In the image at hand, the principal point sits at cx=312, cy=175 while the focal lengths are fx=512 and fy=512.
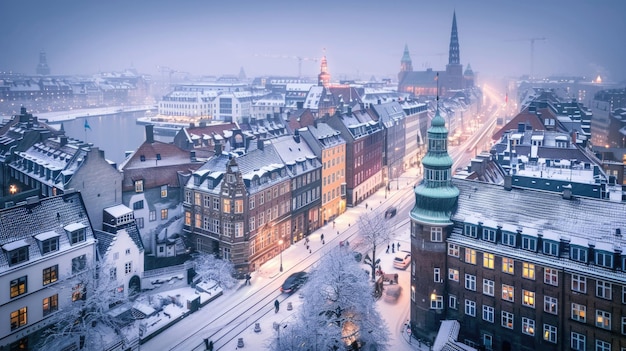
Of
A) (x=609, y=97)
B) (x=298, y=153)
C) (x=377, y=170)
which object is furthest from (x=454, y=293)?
(x=609, y=97)

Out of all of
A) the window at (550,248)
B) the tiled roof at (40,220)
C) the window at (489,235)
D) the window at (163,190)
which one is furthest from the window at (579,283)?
the window at (163,190)

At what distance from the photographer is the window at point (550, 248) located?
44.1 metres

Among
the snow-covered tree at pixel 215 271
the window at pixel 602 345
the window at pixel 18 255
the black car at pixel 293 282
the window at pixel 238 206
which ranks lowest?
the black car at pixel 293 282

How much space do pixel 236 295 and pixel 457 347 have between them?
28.6 meters

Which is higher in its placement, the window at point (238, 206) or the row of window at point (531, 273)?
the window at point (238, 206)

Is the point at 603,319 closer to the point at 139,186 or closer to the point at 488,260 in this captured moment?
the point at 488,260

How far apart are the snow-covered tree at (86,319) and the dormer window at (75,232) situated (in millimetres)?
3707

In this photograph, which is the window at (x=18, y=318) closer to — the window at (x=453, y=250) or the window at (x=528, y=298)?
the window at (x=453, y=250)

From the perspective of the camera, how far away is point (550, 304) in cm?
4431

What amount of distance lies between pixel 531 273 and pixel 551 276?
1678mm

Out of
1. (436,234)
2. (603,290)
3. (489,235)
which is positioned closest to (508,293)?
(489,235)

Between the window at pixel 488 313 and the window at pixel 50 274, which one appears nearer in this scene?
the window at pixel 488 313

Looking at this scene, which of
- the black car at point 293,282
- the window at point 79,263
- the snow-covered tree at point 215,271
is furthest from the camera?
the snow-covered tree at point 215,271

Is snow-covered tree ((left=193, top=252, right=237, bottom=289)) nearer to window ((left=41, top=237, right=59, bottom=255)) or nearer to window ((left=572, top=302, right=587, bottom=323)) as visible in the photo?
window ((left=41, top=237, right=59, bottom=255))
